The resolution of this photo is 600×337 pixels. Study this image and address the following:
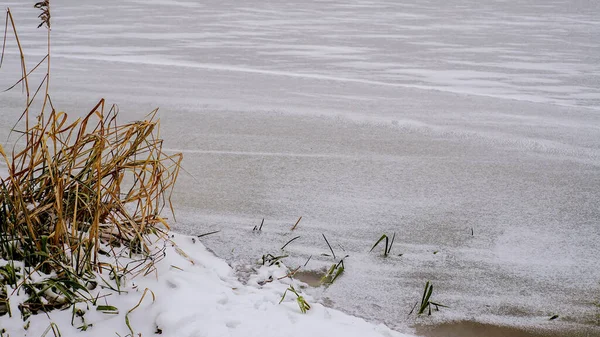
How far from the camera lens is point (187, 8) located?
10.9 metres

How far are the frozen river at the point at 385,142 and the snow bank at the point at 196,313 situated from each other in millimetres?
210

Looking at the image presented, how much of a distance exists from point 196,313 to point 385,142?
255cm

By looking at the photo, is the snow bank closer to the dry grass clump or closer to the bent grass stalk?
the dry grass clump

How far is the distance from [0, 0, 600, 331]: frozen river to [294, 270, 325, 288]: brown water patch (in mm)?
71

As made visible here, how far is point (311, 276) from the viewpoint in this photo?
2.58 metres

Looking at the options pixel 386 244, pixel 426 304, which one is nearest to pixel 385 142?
pixel 386 244

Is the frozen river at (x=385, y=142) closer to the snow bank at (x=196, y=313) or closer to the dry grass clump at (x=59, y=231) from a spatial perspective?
the snow bank at (x=196, y=313)

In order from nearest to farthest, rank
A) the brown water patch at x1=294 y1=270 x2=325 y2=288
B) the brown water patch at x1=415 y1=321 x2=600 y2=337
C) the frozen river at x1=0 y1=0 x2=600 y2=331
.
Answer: the brown water patch at x1=415 y1=321 x2=600 y2=337 → the brown water patch at x1=294 y1=270 x2=325 y2=288 → the frozen river at x1=0 y1=0 x2=600 y2=331

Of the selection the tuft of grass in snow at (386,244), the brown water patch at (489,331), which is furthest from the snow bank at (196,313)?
the tuft of grass in snow at (386,244)

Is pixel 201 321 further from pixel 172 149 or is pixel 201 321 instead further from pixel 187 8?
pixel 187 8

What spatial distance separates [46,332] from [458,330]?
1366 millimetres

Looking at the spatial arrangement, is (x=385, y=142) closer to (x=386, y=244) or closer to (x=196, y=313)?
(x=386, y=244)

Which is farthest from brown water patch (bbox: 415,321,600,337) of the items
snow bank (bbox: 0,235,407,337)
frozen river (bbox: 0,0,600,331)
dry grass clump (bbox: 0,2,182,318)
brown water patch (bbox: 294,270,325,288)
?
dry grass clump (bbox: 0,2,182,318)

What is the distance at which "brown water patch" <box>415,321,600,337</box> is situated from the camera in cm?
227
